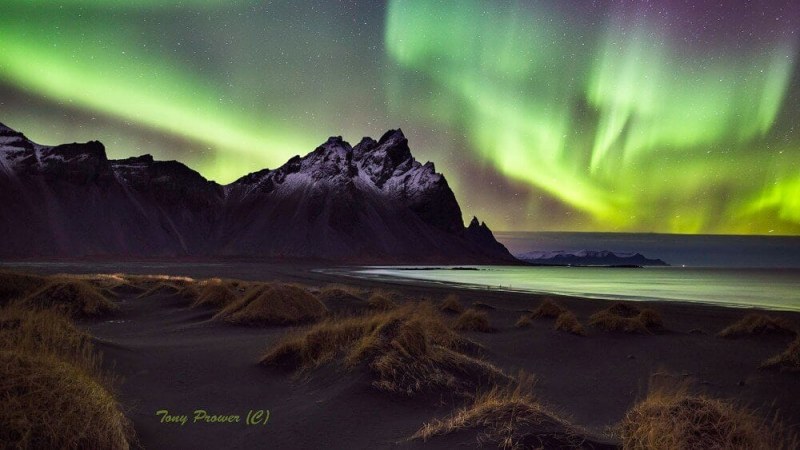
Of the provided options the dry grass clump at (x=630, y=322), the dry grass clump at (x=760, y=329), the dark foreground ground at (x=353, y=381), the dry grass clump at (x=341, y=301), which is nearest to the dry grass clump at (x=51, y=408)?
the dark foreground ground at (x=353, y=381)

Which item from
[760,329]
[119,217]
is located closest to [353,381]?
[760,329]

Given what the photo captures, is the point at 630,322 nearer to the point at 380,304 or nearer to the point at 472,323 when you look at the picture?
the point at 472,323

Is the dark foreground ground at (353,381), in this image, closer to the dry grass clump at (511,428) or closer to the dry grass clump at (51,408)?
the dry grass clump at (511,428)

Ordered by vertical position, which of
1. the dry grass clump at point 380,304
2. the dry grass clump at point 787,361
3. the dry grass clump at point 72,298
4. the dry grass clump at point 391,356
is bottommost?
the dry grass clump at point 72,298

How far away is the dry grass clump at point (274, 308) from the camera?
18.3m

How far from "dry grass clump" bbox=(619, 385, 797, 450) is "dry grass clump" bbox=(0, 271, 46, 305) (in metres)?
20.0

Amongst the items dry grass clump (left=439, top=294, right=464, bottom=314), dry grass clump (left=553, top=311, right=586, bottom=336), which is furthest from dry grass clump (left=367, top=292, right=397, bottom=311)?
dry grass clump (left=553, top=311, right=586, bottom=336)

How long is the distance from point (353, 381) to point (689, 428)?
5.40m

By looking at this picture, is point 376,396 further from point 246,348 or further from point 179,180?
point 179,180

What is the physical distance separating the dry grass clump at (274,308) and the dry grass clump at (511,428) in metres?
12.4

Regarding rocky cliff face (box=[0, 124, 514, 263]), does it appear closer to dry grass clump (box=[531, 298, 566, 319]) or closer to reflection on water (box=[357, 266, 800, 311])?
reflection on water (box=[357, 266, 800, 311])

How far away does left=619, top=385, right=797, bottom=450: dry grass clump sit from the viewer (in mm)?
5038

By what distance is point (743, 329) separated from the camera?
61.4 ft

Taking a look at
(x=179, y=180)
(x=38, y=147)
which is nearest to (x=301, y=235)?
(x=179, y=180)
